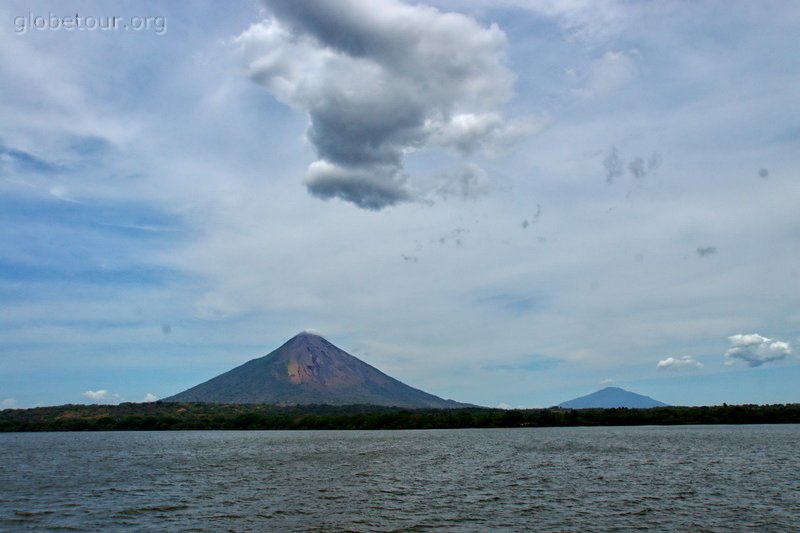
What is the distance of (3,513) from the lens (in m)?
45.0

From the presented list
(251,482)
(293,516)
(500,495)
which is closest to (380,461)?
(251,482)

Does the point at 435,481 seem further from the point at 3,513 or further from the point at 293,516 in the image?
the point at 3,513

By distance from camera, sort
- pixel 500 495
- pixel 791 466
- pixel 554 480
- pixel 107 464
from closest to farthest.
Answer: pixel 500 495
pixel 554 480
pixel 791 466
pixel 107 464

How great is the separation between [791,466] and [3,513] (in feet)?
258

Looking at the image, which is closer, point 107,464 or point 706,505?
point 706,505

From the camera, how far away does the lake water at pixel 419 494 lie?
4003 cm

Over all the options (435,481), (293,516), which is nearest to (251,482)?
(435,481)

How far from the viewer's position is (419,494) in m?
53.7

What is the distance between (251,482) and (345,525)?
1128 inches

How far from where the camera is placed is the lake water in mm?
40031

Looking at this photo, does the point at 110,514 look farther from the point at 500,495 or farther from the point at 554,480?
the point at 554,480

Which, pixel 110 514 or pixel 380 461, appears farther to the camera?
pixel 380 461

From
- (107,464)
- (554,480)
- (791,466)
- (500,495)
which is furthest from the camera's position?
(107,464)

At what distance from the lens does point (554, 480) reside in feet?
204
